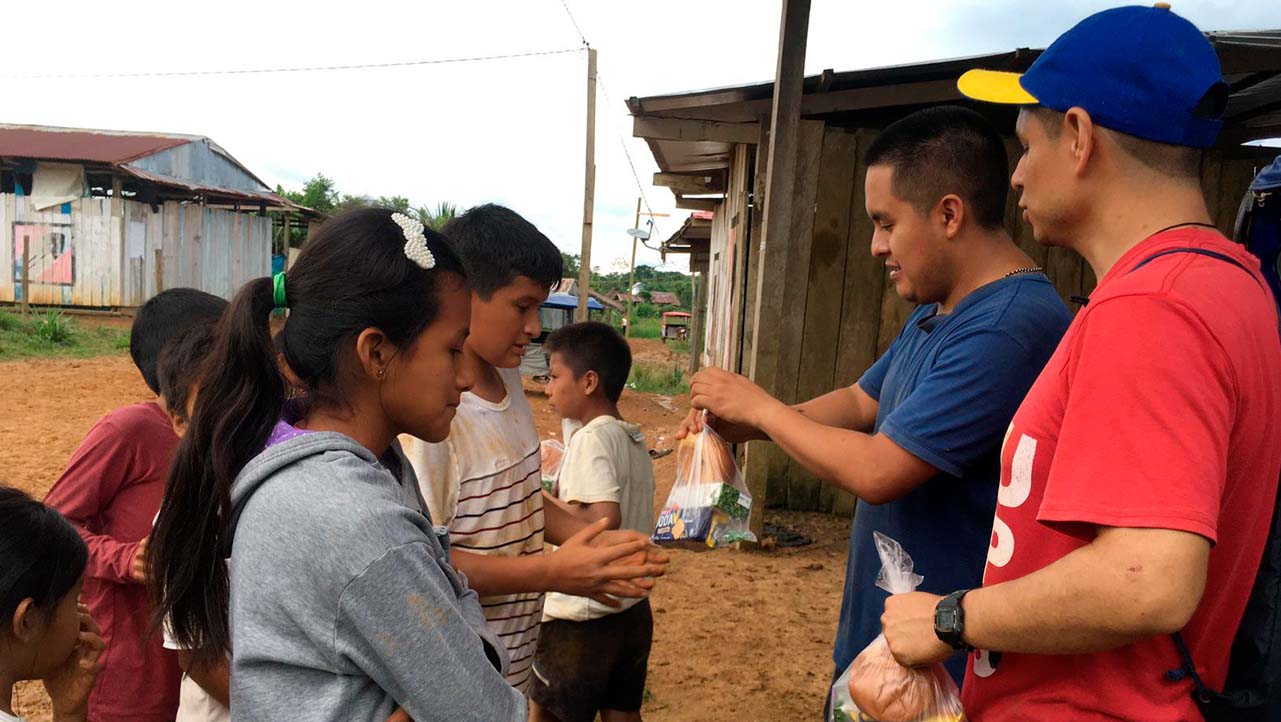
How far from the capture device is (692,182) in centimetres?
1083

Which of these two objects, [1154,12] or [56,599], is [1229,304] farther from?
[56,599]

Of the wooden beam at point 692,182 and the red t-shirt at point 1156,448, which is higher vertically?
the wooden beam at point 692,182

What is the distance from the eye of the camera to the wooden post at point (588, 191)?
12.3m

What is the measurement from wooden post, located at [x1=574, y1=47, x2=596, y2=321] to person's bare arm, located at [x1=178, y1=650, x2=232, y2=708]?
10.3m

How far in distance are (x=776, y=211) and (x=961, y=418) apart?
4.06 m

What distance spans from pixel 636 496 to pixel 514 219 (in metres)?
1.25

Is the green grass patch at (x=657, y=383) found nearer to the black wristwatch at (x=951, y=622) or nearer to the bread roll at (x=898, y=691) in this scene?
the bread roll at (x=898, y=691)

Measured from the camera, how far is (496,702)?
1.34 meters

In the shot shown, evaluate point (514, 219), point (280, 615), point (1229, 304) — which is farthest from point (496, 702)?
point (514, 219)

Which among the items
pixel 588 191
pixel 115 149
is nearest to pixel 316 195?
pixel 115 149

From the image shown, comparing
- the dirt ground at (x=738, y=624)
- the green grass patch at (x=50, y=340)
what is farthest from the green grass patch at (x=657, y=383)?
the green grass patch at (x=50, y=340)

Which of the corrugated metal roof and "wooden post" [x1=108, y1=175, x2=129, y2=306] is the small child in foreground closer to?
"wooden post" [x1=108, y1=175, x2=129, y2=306]

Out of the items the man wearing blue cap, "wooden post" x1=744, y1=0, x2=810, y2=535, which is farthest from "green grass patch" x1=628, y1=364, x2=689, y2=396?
the man wearing blue cap

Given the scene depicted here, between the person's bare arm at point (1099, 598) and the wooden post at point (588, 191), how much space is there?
35.8ft
